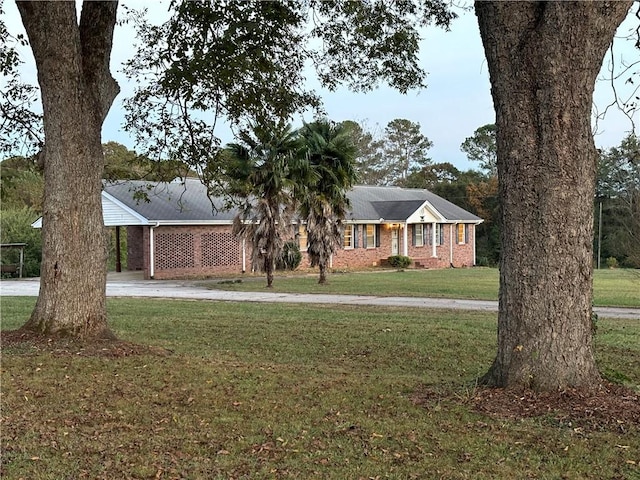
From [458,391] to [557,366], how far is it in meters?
0.92

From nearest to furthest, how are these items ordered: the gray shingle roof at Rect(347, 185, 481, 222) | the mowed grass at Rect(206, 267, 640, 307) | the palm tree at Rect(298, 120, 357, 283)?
the mowed grass at Rect(206, 267, 640, 307), the palm tree at Rect(298, 120, 357, 283), the gray shingle roof at Rect(347, 185, 481, 222)

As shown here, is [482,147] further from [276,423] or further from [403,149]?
[276,423]

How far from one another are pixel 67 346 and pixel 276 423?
11.3ft

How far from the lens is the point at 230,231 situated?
30.5m

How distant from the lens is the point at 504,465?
4156 millimetres

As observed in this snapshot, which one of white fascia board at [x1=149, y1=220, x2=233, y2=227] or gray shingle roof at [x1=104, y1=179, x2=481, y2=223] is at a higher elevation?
gray shingle roof at [x1=104, y1=179, x2=481, y2=223]

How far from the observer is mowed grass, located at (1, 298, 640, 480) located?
412cm

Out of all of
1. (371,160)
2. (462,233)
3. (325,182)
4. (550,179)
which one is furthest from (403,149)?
(550,179)

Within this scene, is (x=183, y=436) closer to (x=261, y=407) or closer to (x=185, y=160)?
(x=261, y=407)

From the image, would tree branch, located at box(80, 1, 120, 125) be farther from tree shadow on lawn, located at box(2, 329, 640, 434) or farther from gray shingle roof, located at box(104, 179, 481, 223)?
gray shingle roof, located at box(104, 179, 481, 223)

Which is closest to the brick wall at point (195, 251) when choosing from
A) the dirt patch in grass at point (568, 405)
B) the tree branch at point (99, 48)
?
the tree branch at point (99, 48)

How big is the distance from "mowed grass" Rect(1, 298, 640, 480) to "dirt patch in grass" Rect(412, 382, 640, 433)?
0.06 metres

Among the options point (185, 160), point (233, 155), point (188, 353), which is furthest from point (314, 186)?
point (188, 353)

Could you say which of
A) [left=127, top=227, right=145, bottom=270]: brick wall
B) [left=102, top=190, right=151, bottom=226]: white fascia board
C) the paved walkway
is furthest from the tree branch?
[left=127, top=227, right=145, bottom=270]: brick wall
